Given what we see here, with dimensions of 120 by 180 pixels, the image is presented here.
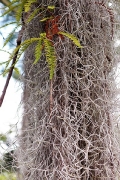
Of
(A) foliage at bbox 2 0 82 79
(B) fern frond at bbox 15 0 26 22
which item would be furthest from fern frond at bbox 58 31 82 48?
(B) fern frond at bbox 15 0 26 22

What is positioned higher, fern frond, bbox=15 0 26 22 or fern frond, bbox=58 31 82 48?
fern frond, bbox=15 0 26 22

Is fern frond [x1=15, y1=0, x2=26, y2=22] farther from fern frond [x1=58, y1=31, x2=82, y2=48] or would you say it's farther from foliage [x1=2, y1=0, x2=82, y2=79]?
fern frond [x1=58, y1=31, x2=82, y2=48]

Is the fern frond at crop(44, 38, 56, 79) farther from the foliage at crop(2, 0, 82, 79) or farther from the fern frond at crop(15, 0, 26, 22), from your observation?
the fern frond at crop(15, 0, 26, 22)

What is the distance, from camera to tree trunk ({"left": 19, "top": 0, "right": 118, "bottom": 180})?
691 millimetres

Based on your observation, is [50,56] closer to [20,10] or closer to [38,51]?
[38,51]

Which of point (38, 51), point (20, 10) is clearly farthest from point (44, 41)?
point (20, 10)

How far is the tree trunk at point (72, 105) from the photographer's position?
691 mm

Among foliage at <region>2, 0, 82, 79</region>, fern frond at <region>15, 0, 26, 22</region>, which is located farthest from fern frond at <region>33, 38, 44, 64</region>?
fern frond at <region>15, 0, 26, 22</region>

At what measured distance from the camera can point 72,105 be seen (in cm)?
75

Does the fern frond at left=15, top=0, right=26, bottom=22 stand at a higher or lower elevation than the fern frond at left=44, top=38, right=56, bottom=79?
higher

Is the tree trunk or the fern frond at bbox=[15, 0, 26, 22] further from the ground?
the fern frond at bbox=[15, 0, 26, 22]

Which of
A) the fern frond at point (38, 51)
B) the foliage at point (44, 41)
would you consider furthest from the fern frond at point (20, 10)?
the fern frond at point (38, 51)

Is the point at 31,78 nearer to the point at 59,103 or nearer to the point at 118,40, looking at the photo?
the point at 59,103

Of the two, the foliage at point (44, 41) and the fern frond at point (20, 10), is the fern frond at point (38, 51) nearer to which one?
the foliage at point (44, 41)
